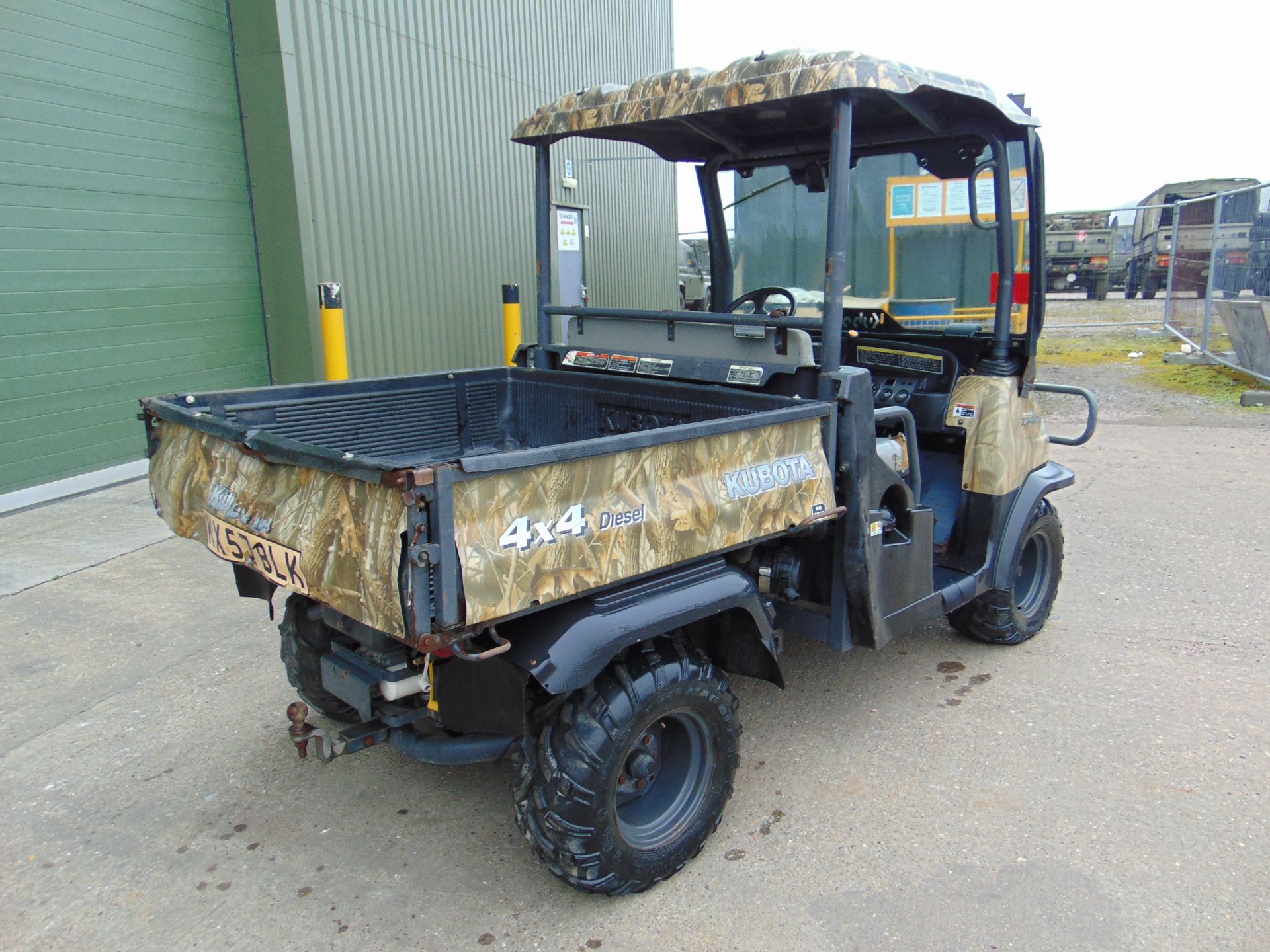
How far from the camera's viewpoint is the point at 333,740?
2723mm

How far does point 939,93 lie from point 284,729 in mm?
3589

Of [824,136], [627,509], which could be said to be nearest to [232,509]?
[627,509]

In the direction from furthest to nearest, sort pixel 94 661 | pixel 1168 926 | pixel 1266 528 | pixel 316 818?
pixel 1266 528, pixel 94 661, pixel 316 818, pixel 1168 926

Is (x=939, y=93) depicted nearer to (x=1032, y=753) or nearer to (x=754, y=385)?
(x=754, y=385)

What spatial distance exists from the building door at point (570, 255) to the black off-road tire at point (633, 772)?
323 inches

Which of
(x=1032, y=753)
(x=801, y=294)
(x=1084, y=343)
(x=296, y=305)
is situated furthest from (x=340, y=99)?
(x=1084, y=343)

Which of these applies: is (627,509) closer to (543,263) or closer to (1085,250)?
(543,263)

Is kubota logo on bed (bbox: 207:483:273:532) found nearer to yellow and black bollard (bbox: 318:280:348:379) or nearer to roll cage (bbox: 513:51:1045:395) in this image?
roll cage (bbox: 513:51:1045:395)

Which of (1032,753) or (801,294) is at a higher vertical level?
Answer: (801,294)

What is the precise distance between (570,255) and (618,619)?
30.4 feet

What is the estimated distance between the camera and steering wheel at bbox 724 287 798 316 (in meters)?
4.27

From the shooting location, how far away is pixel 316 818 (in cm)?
310

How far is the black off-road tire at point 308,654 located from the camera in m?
3.34

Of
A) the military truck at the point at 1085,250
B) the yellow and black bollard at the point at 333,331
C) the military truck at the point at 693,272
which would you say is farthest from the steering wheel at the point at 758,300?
the military truck at the point at 1085,250
